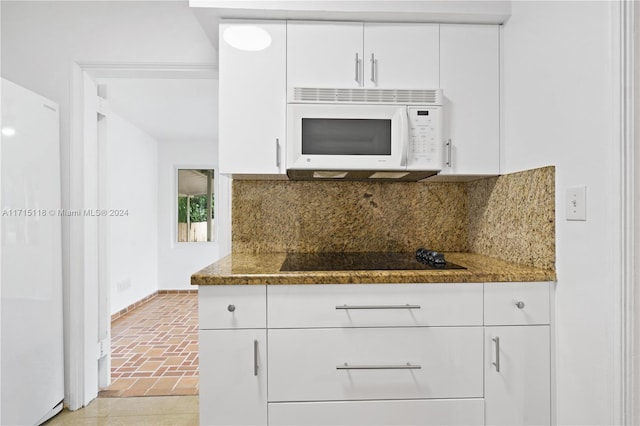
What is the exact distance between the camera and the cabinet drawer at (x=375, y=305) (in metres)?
1.38

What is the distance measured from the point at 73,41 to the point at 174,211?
12.2 feet

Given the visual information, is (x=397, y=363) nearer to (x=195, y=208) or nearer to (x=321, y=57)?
(x=321, y=57)

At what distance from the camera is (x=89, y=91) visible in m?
2.23

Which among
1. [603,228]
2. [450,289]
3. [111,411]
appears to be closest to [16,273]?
[111,411]

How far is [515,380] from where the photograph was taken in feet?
4.63

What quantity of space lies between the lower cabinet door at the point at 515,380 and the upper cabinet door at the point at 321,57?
1.28 meters

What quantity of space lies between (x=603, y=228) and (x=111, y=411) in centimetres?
260

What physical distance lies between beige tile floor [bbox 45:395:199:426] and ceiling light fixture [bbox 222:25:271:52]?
2.01 meters

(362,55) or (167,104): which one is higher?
(167,104)

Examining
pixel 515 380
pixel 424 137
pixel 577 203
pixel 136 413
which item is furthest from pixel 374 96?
pixel 136 413

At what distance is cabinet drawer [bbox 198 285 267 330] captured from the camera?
4.43 feet


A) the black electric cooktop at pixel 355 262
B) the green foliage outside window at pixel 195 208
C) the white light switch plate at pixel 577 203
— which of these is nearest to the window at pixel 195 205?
the green foliage outside window at pixel 195 208

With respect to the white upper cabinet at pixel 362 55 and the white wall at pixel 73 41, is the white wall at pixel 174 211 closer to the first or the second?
the white wall at pixel 73 41

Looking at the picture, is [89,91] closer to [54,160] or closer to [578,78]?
[54,160]
